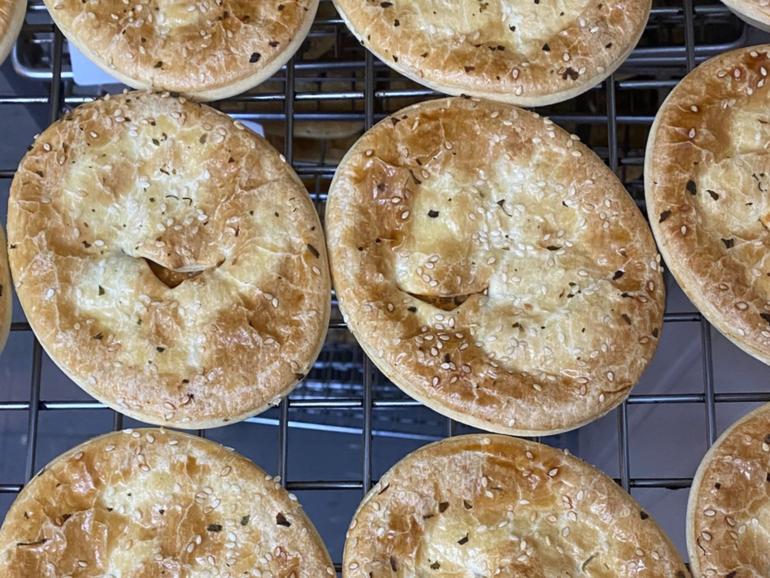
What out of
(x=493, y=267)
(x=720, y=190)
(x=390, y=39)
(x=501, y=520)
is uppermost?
(x=390, y=39)

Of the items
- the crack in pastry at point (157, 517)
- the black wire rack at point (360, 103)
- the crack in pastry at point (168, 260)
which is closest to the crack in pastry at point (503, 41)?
the black wire rack at point (360, 103)

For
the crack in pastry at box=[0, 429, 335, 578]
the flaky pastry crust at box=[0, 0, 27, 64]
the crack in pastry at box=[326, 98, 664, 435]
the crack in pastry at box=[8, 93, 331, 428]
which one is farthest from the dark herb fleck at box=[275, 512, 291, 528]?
the flaky pastry crust at box=[0, 0, 27, 64]

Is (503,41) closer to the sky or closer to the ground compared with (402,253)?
closer to the sky

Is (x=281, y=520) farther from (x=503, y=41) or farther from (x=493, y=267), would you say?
(x=503, y=41)

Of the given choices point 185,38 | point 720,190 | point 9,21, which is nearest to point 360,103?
point 185,38

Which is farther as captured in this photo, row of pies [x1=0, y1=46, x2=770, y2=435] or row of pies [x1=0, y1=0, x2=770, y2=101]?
row of pies [x1=0, y1=0, x2=770, y2=101]

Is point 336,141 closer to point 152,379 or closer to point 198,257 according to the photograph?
point 198,257

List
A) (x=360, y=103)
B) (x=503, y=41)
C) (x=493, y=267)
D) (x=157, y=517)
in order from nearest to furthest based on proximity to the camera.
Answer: (x=157, y=517) → (x=493, y=267) → (x=503, y=41) → (x=360, y=103)

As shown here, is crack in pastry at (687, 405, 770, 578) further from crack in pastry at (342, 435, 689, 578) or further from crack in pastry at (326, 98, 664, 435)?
crack in pastry at (326, 98, 664, 435)
